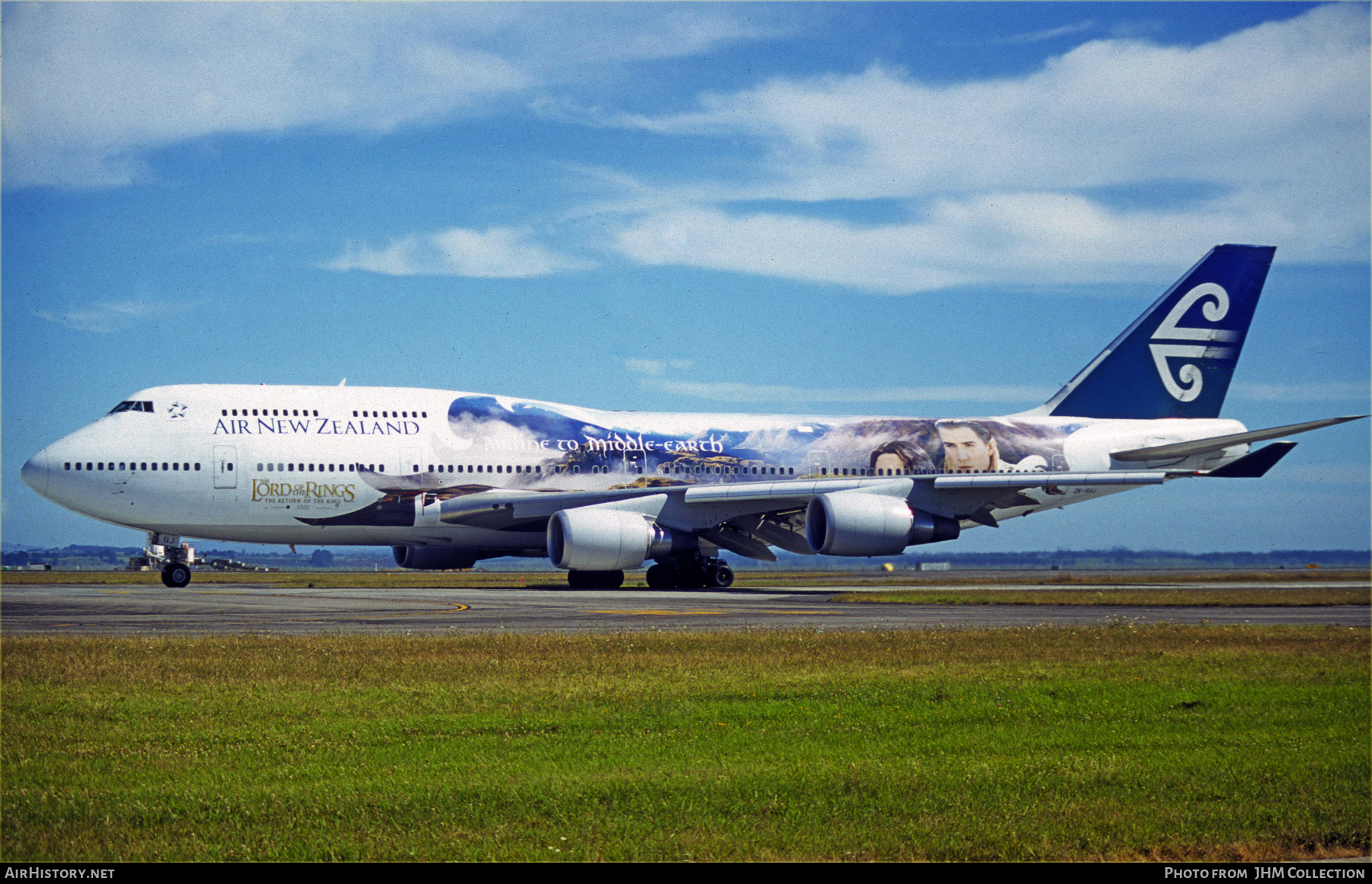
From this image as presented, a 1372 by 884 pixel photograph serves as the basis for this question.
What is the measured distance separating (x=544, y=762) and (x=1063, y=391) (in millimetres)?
34436

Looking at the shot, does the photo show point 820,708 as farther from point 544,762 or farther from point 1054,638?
point 1054,638

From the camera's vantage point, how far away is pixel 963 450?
35.6 m

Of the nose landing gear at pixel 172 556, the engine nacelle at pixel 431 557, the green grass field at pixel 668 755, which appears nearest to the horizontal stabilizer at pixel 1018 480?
the engine nacelle at pixel 431 557

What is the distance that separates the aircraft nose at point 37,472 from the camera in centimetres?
2830

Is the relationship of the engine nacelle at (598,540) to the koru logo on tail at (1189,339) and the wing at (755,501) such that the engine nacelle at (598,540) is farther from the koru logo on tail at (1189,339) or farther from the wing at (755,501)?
the koru logo on tail at (1189,339)

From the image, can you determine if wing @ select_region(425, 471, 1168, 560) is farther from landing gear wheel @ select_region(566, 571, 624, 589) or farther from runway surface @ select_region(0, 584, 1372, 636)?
runway surface @ select_region(0, 584, 1372, 636)

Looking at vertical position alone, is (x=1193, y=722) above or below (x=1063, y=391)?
below

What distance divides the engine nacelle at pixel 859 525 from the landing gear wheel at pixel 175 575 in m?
15.6

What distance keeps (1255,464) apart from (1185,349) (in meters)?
6.76

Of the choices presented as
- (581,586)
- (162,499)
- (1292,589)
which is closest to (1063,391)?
(1292,589)

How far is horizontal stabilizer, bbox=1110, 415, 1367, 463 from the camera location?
101 feet

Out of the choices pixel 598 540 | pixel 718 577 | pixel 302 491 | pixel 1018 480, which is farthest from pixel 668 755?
pixel 718 577

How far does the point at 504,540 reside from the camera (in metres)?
31.9

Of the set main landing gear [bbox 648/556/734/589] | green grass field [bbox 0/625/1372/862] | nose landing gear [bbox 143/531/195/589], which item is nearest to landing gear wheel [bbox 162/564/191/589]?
nose landing gear [bbox 143/531/195/589]
